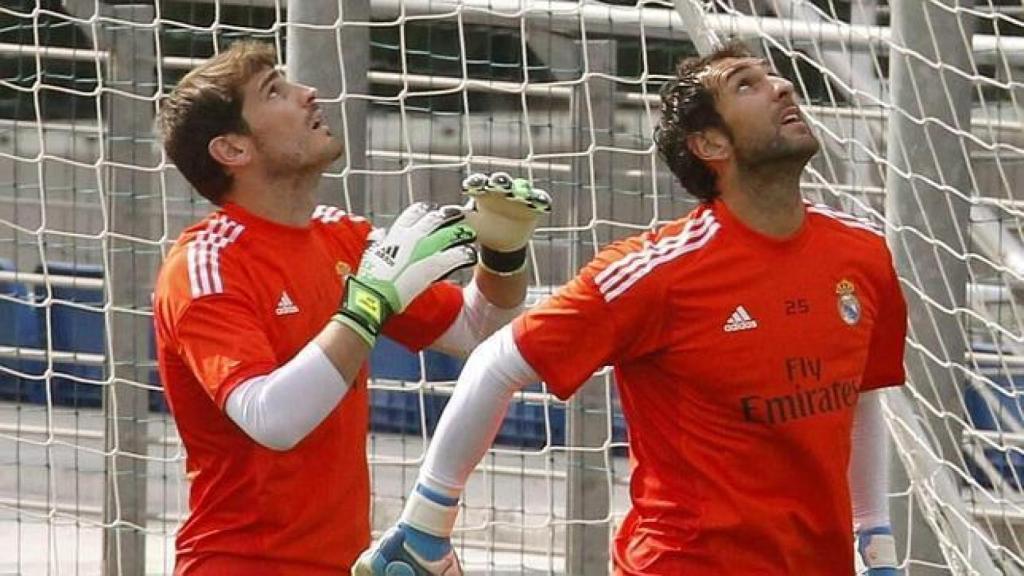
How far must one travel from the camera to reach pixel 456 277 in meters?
6.49

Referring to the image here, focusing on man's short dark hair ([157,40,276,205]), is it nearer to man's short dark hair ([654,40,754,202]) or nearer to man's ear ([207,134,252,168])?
man's ear ([207,134,252,168])

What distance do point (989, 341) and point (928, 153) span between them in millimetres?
954

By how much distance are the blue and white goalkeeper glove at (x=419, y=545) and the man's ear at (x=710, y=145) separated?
0.75 m

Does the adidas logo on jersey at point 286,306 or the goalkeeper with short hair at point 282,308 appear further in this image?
the adidas logo on jersey at point 286,306

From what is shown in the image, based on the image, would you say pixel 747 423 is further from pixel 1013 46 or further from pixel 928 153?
pixel 1013 46

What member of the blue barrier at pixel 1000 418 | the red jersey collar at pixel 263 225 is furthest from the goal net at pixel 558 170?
the red jersey collar at pixel 263 225

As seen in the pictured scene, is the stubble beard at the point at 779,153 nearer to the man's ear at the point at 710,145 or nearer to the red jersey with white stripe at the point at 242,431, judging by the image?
the man's ear at the point at 710,145

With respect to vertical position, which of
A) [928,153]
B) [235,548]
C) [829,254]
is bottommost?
[235,548]

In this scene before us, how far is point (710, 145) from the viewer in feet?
12.7

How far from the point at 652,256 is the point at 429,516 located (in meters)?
0.58

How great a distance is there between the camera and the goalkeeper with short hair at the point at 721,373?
3.70 meters

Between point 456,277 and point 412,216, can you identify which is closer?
point 412,216

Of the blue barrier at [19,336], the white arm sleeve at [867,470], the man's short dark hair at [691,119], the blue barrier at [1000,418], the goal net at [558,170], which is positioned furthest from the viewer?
the blue barrier at [19,336]

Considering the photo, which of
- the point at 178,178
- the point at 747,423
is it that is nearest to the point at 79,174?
the point at 178,178
